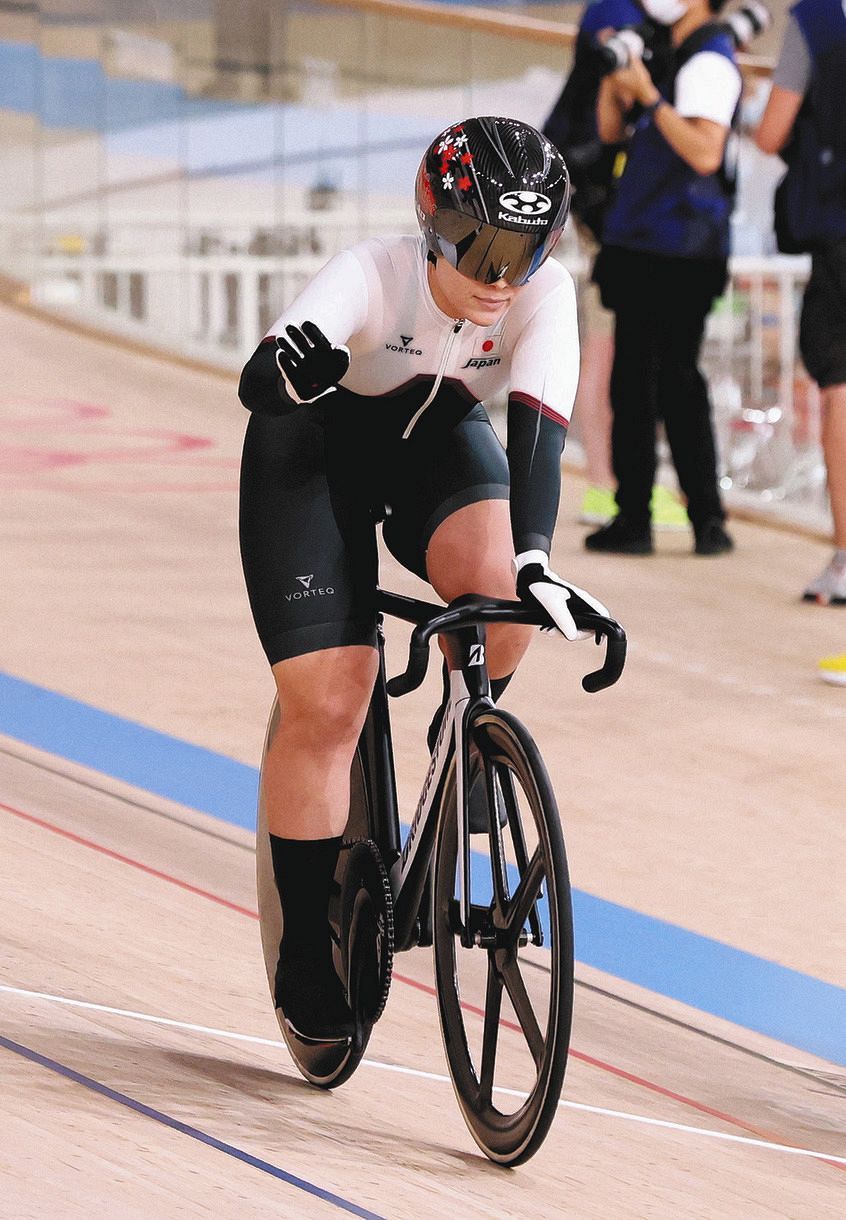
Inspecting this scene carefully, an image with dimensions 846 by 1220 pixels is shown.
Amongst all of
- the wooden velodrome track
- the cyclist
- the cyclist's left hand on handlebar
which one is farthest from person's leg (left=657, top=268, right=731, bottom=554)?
the cyclist's left hand on handlebar

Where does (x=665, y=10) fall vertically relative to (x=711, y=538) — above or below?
above

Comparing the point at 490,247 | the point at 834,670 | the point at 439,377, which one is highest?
the point at 490,247

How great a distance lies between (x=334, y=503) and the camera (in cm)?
217

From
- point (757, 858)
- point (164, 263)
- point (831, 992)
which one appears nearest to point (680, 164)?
point (757, 858)

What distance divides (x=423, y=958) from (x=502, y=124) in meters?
1.28

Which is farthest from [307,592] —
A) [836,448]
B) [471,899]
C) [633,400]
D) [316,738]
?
[633,400]

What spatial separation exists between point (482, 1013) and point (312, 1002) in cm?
22

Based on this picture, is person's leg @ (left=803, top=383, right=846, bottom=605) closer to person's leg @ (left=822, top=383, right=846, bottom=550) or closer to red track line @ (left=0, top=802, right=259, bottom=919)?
person's leg @ (left=822, top=383, right=846, bottom=550)

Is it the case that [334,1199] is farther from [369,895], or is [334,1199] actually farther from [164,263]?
[164,263]

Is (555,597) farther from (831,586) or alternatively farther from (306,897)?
(831,586)

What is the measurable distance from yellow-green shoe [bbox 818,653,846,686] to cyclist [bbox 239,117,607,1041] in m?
2.15

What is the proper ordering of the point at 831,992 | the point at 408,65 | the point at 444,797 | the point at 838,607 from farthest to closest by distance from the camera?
the point at 408,65
the point at 838,607
the point at 831,992
the point at 444,797

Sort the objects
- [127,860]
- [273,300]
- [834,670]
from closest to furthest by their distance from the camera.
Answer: [127,860] → [834,670] → [273,300]

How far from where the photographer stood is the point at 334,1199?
191 cm
